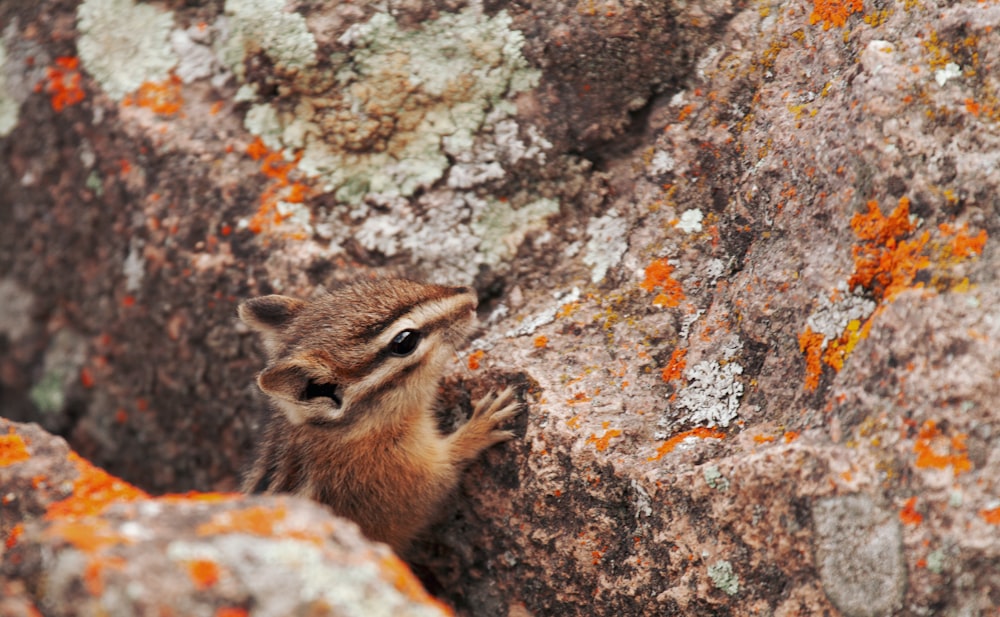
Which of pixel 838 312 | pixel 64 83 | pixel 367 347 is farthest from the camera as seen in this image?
pixel 64 83

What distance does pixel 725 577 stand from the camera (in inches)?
159

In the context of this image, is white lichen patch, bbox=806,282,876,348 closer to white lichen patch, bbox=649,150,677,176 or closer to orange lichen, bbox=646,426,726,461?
orange lichen, bbox=646,426,726,461

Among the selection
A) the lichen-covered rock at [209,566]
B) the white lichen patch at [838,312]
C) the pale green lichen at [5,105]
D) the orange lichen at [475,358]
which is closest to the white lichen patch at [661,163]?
the orange lichen at [475,358]

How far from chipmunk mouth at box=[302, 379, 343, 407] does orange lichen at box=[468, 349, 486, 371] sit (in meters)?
0.73

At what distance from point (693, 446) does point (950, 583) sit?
1214 mm

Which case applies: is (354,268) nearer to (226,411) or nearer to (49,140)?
(226,411)

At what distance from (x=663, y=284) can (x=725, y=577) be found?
61.6 inches

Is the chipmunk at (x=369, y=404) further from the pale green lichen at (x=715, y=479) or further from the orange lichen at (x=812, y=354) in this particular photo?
the orange lichen at (x=812, y=354)

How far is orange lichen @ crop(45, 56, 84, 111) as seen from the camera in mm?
6309

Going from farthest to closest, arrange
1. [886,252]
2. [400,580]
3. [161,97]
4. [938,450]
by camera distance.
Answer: [161,97]
[886,252]
[938,450]
[400,580]

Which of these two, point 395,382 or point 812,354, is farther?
point 395,382

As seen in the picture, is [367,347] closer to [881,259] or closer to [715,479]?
[715,479]

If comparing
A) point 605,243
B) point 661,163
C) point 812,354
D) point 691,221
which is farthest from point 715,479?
point 661,163

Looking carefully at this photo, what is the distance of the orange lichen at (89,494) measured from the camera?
4.33 m
